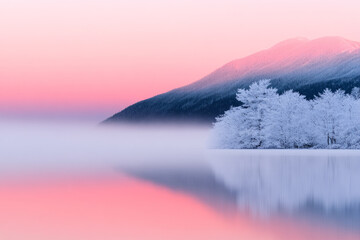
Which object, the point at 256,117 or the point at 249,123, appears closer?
the point at 256,117

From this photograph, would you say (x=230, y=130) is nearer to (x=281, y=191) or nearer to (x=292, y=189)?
(x=292, y=189)

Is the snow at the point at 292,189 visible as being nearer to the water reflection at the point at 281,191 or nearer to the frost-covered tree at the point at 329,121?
the water reflection at the point at 281,191

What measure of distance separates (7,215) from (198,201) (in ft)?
18.9

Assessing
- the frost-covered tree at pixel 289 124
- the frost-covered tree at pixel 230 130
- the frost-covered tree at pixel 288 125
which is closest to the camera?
the frost-covered tree at pixel 289 124

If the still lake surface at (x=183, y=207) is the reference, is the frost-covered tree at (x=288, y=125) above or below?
above

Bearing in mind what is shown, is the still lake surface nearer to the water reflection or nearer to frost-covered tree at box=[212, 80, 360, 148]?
the water reflection

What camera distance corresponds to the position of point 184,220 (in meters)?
14.3

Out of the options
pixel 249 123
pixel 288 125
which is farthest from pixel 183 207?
pixel 249 123

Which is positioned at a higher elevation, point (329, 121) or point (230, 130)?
point (329, 121)

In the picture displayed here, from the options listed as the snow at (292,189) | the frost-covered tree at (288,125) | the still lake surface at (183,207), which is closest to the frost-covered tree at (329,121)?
the frost-covered tree at (288,125)

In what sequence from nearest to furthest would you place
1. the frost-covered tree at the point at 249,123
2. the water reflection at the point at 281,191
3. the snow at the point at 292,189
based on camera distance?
the water reflection at the point at 281,191, the snow at the point at 292,189, the frost-covered tree at the point at 249,123

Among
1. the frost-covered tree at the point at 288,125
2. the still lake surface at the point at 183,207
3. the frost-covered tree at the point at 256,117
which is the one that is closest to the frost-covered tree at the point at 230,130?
the frost-covered tree at the point at 256,117

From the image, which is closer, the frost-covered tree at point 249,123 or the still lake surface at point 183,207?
the still lake surface at point 183,207

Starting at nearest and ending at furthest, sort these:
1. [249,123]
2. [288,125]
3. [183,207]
A: 1. [183,207]
2. [288,125]
3. [249,123]
